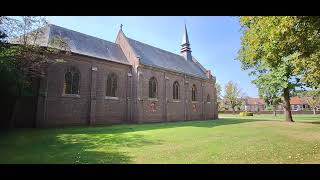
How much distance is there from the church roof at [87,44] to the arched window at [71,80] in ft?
5.60

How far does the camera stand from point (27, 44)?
1717 cm

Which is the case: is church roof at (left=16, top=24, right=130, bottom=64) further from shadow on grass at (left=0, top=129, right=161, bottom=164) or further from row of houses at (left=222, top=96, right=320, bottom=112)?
row of houses at (left=222, top=96, right=320, bottom=112)

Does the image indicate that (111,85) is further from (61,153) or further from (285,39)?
(285,39)

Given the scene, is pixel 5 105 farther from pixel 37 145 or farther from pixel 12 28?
pixel 37 145

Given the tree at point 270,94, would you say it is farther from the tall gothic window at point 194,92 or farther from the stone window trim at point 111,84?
the stone window trim at point 111,84

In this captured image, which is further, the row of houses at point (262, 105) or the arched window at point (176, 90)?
the row of houses at point (262, 105)

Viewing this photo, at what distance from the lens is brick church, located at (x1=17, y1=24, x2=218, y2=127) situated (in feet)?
68.7

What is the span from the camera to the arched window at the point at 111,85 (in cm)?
2553

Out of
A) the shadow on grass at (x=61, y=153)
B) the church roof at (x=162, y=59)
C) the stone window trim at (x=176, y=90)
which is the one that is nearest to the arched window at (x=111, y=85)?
the church roof at (x=162, y=59)

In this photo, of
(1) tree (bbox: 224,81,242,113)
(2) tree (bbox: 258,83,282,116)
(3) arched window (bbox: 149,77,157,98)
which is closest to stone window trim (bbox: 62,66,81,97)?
(3) arched window (bbox: 149,77,157,98)
